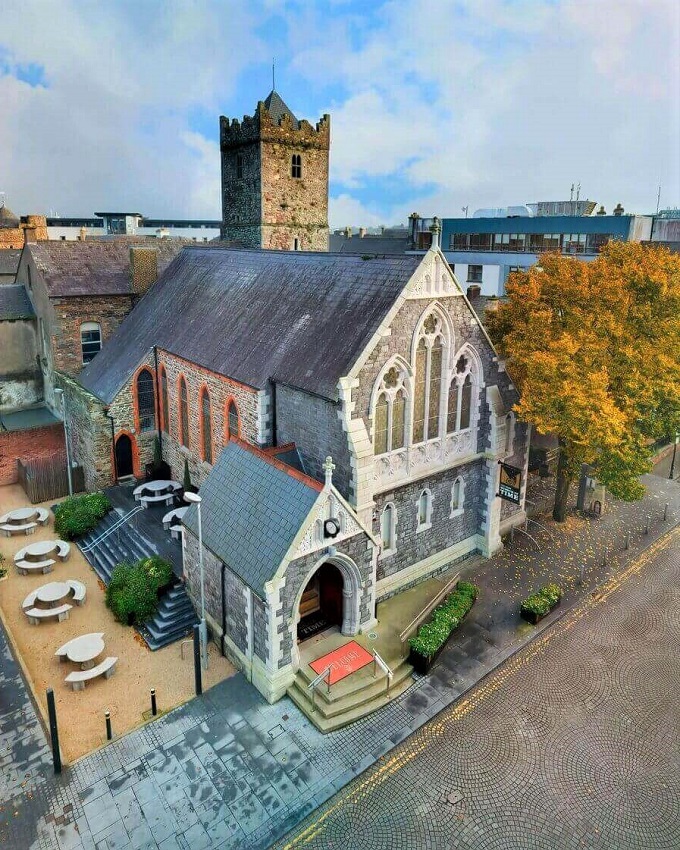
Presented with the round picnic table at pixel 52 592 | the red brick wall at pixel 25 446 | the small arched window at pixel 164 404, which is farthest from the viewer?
the red brick wall at pixel 25 446

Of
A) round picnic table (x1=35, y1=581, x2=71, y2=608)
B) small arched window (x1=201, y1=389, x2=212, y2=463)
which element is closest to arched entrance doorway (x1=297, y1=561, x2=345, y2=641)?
round picnic table (x1=35, y1=581, x2=71, y2=608)

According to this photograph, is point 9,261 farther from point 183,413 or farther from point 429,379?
point 429,379

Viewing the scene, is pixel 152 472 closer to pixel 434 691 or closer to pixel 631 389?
pixel 434 691

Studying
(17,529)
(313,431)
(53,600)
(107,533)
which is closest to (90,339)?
(17,529)

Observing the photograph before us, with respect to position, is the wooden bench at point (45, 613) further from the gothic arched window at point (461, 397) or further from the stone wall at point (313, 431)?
the gothic arched window at point (461, 397)

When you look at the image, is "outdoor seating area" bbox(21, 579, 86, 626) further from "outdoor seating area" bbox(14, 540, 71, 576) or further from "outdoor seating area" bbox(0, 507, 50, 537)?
"outdoor seating area" bbox(0, 507, 50, 537)

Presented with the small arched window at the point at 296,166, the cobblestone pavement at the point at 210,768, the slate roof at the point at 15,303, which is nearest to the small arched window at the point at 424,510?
the cobblestone pavement at the point at 210,768
